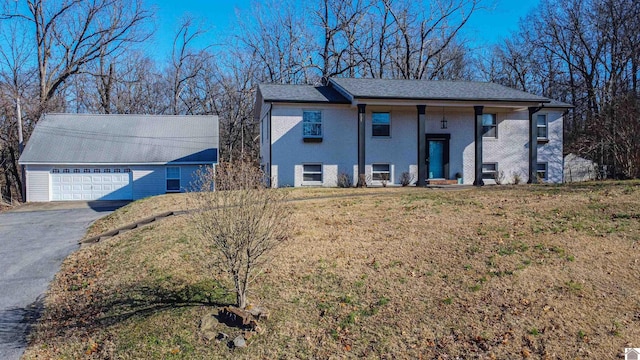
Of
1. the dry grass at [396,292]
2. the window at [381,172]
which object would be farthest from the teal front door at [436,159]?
the dry grass at [396,292]

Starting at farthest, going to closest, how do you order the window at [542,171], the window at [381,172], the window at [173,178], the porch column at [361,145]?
1. the window at [173,178]
2. the window at [542,171]
3. the window at [381,172]
4. the porch column at [361,145]

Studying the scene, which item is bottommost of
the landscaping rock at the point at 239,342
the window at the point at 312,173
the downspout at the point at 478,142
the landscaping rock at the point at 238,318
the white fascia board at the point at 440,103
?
the landscaping rock at the point at 239,342

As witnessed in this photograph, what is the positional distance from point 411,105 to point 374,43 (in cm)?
1919

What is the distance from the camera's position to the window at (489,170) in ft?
69.7

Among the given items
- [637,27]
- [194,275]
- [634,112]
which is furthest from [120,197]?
[637,27]

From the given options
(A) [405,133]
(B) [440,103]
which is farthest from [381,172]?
(B) [440,103]

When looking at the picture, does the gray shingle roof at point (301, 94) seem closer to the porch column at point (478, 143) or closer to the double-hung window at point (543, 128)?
the porch column at point (478, 143)

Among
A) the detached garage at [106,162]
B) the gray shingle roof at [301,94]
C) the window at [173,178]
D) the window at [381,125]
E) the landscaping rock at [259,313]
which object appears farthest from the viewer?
the window at [173,178]

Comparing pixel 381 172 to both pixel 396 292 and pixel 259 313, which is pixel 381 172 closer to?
pixel 396 292

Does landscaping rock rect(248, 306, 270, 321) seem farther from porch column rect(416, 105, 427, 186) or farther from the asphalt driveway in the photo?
porch column rect(416, 105, 427, 186)

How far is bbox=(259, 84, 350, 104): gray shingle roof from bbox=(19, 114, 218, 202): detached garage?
6.19m

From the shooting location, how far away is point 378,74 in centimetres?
3741

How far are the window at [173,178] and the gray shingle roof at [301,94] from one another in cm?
774

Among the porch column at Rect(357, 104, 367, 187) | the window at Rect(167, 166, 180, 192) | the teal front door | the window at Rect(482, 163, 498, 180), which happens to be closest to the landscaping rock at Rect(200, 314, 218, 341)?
the porch column at Rect(357, 104, 367, 187)
